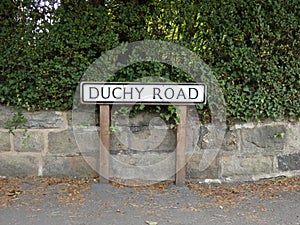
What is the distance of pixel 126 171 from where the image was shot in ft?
11.7

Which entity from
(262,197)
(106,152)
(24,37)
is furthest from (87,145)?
(262,197)

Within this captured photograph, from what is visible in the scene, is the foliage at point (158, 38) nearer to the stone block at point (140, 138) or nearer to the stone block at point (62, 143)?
the stone block at point (62, 143)

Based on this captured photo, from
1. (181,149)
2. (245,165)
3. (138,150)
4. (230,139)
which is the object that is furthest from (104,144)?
(245,165)

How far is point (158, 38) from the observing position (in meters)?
3.51

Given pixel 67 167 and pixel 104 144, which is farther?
pixel 67 167

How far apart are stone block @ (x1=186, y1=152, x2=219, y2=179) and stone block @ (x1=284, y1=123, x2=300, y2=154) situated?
77 centimetres

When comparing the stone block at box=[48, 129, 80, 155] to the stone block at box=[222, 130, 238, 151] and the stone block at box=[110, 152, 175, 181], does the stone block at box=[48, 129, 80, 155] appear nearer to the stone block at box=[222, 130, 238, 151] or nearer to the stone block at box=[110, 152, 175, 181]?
the stone block at box=[110, 152, 175, 181]

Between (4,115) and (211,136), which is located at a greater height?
(4,115)

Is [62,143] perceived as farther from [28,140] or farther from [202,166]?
[202,166]

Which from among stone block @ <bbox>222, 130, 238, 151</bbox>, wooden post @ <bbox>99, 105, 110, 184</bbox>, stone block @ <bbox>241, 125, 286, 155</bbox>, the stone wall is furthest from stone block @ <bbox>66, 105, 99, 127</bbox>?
stone block @ <bbox>241, 125, 286, 155</bbox>

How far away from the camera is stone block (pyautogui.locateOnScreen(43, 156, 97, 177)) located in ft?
Result: 11.7

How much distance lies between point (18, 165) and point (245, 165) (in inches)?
91.2

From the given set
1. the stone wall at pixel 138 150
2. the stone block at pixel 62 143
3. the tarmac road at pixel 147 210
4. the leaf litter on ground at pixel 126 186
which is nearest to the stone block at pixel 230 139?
the stone wall at pixel 138 150

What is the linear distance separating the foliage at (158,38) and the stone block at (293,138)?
8.4 inches
